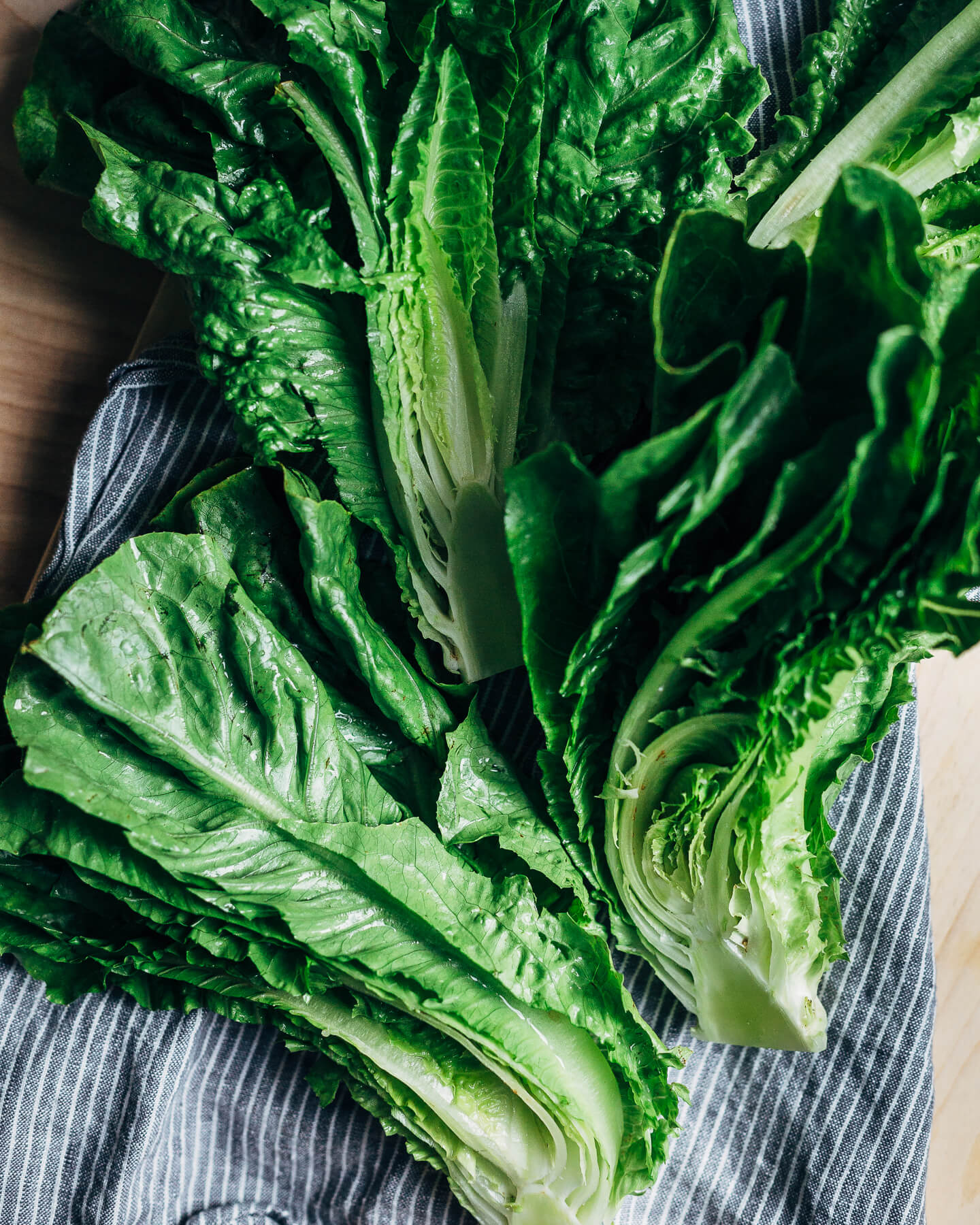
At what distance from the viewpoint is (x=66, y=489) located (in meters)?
1.48

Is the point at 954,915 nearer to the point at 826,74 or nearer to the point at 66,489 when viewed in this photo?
the point at 826,74

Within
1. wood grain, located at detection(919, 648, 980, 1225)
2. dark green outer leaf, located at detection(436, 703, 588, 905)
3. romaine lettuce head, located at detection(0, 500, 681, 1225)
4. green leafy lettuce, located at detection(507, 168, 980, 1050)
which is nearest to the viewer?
green leafy lettuce, located at detection(507, 168, 980, 1050)

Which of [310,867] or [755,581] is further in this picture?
[310,867]

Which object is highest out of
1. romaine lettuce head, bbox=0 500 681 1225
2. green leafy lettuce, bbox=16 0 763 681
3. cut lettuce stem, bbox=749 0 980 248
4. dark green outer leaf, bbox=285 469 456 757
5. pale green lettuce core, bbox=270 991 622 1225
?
cut lettuce stem, bbox=749 0 980 248

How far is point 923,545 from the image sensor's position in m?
0.83

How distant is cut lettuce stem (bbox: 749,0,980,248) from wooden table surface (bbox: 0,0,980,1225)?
689 mm

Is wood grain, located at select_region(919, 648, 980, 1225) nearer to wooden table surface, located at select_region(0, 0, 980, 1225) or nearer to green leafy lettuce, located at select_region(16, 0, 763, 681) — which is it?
wooden table surface, located at select_region(0, 0, 980, 1225)

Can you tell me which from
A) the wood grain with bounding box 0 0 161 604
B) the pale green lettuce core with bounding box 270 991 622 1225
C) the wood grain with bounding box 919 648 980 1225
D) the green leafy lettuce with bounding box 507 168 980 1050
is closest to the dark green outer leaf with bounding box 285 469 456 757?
the green leafy lettuce with bounding box 507 168 980 1050

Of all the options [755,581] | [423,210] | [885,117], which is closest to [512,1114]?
[755,581]

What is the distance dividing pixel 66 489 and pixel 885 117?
121 cm

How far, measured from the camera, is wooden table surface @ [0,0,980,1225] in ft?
4.71

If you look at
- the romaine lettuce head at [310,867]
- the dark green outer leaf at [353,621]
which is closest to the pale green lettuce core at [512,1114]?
the romaine lettuce head at [310,867]

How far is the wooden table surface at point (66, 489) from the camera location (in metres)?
1.43

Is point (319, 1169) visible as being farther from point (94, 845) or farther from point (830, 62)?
point (830, 62)
